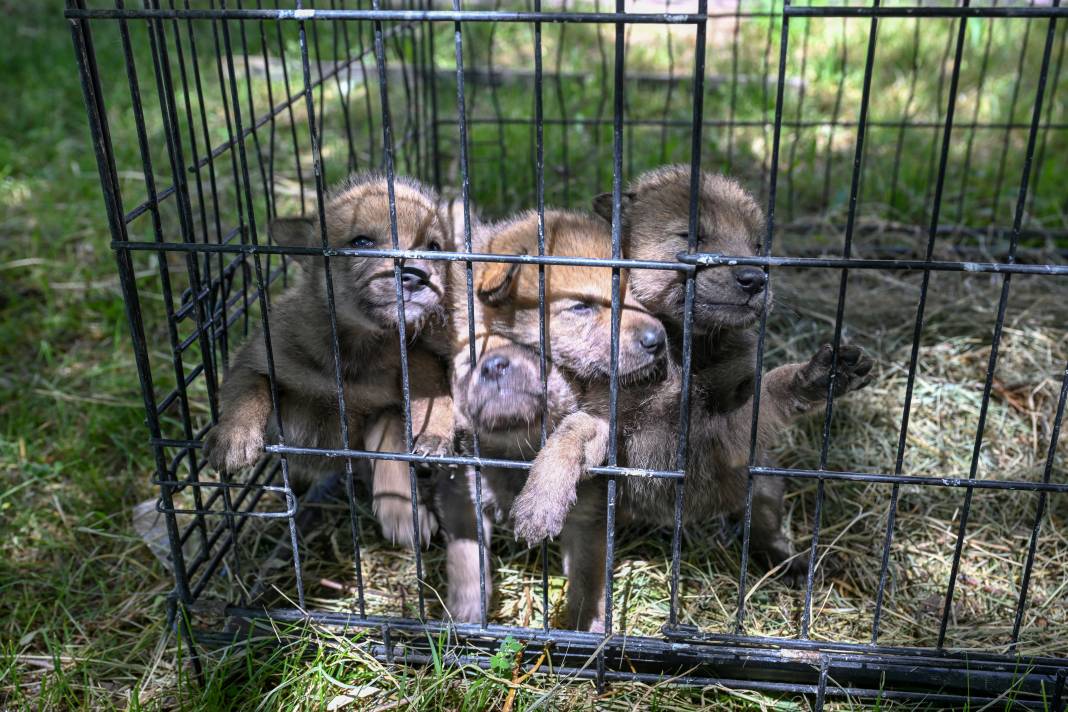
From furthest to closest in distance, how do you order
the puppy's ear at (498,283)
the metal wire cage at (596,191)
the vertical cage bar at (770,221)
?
1. the puppy's ear at (498,283)
2. the metal wire cage at (596,191)
3. the vertical cage bar at (770,221)

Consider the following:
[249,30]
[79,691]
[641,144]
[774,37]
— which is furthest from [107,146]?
[774,37]

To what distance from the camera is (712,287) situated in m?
2.87

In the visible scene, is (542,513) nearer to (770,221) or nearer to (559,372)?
(559,372)

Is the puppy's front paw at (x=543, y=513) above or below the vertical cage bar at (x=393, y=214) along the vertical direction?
below

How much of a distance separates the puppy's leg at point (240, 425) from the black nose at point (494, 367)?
2.18 feet

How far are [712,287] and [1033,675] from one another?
134cm

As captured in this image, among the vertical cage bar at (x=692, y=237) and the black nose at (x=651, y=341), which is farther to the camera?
the black nose at (x=651, y=341)

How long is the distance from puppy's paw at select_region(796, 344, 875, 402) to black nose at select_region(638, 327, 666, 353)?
0.41 meters

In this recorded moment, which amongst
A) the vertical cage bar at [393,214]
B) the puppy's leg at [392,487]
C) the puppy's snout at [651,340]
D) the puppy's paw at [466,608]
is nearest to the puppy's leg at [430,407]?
the puppy's leg at [392,487]

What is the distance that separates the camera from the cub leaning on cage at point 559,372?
274 centimetres

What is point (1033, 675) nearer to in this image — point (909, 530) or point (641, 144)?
point (909, 530)

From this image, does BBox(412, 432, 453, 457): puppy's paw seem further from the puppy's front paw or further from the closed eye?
the closed eye

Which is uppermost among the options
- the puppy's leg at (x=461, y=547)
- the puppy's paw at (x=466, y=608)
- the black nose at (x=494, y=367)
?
the black nose at (x=494, y=367)

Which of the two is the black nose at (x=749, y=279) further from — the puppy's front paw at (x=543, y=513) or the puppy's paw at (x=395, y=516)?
the puppy's paw at (x=395, y=516)
